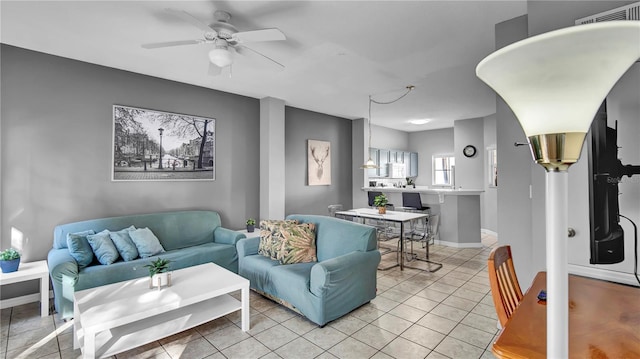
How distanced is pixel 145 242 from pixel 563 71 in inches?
150

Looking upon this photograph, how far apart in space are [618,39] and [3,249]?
179 inches

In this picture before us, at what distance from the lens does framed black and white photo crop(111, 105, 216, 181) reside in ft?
12.2

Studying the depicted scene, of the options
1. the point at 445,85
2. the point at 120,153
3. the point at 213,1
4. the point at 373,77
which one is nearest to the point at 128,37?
the point at 213,1

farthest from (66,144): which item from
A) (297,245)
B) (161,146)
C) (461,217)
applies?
(461,217)

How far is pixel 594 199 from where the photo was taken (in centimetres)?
143

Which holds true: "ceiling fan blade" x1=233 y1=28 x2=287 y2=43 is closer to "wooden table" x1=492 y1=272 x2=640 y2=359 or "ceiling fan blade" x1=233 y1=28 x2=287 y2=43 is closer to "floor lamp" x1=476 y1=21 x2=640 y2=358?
"floor lamp" x1=476 y1=21 x2=640 y2=358

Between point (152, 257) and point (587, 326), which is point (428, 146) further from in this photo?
point (587, 326)

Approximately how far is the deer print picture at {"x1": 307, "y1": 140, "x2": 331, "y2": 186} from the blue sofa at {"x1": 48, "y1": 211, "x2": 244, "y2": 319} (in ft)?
7.67

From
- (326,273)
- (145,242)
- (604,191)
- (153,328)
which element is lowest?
(153,328)

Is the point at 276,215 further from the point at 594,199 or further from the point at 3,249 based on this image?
the point at 594,199

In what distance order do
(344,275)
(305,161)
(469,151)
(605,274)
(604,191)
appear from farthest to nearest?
(469,151) < (305,161) < (344,275) < (605,274) < (604,191)

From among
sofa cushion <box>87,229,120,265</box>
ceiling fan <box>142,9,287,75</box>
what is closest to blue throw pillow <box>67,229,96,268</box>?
sofa cushion <box>87,229,120,265</box>

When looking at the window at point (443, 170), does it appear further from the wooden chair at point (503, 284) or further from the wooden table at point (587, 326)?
the wooden table at point (587, 326)

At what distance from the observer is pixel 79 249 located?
9.52 feet
